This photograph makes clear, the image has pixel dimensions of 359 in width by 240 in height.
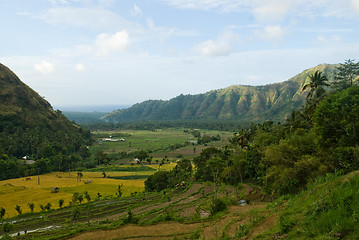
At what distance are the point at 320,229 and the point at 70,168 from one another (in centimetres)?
9261

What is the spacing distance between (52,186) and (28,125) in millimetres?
72799

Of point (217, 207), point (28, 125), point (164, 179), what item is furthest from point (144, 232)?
point (28, 125)

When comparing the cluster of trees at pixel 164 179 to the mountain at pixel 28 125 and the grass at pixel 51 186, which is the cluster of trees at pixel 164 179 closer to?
the grass at pixel 51 186

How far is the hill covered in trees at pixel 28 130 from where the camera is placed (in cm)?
8812

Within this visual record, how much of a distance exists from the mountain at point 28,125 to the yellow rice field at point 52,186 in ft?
89.4

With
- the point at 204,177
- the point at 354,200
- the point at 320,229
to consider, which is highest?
the point at 354,200

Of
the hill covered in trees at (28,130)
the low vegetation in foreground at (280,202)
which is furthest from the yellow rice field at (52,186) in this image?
the hill covered in trees at (28,130)

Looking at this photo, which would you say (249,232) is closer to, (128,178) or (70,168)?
(128,178)

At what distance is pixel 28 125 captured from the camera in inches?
4643

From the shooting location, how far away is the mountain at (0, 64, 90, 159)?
9794 cm

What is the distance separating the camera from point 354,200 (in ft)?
30.6

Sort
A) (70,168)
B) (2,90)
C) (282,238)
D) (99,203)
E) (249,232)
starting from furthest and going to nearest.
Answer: (2,90) < (70,168) < (99,203) < (249,232) < (282,238)

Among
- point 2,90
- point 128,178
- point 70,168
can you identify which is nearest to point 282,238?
point 128,178

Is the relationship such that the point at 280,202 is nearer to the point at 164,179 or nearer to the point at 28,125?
the point at 164,179
